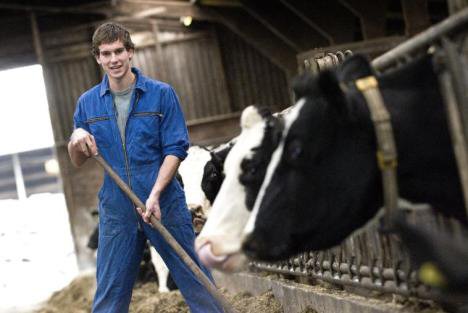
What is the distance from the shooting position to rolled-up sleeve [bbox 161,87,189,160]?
5430 mm

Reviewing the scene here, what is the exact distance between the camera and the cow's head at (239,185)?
11.9 feet

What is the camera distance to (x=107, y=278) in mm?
5391

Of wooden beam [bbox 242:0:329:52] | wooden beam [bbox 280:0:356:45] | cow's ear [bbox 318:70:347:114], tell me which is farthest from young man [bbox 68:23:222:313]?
wooden beam [bbox 242:0:329:52]

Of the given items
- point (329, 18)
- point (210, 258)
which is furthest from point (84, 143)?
point (329, 18)

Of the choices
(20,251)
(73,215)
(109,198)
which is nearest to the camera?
(109,198)

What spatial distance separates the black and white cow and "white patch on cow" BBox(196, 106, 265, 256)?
242mm

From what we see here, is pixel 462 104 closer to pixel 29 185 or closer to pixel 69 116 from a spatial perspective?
pixel 69 116

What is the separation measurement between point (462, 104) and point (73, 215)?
1495cm

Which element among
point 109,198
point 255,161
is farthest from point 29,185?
point 255,161

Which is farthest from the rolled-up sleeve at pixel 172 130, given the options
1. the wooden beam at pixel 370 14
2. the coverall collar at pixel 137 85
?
the wooden beam at pixel 370 14

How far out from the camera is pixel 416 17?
1081 centimetres

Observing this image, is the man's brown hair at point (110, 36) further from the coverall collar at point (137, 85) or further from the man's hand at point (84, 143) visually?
the man's hand at point (84, 143)

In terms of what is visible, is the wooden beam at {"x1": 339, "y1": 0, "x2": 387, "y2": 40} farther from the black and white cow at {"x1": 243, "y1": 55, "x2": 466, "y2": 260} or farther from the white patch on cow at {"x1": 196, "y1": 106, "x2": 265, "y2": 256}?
the black and white cow at {"x1": 243, "y1": 55, "x2": 466, "y2": 260}

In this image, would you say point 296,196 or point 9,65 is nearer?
point 296,196
